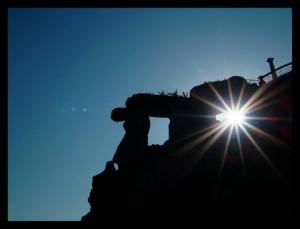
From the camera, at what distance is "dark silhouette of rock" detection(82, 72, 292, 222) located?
19.8m

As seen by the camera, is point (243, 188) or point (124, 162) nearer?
point (243, 188)

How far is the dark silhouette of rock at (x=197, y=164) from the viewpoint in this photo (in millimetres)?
19750

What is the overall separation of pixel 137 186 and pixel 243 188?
7962mm

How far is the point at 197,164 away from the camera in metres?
24.3

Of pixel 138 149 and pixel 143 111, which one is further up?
pixel 143 111

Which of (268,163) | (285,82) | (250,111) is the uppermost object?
(285,82)

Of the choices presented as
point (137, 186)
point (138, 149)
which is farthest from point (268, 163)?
point (138, 149)
